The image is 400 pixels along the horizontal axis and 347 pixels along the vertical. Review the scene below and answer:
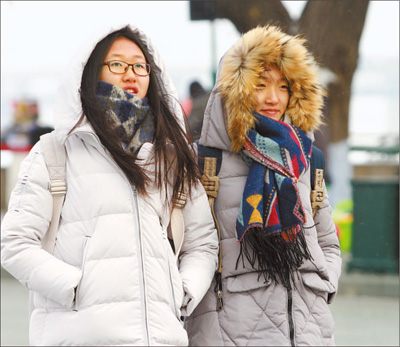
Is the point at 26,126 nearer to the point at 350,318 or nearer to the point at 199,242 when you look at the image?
the point at 350,318

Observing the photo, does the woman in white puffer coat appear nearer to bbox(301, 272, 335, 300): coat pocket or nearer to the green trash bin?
bbox(301, 272, 335, 300): coat pocket

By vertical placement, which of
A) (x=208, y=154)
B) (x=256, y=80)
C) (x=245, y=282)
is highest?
(x=256, y=80)

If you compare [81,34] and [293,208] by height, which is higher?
[81,34]

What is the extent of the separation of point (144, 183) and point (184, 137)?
346 mm

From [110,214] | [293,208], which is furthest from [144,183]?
[293,208]

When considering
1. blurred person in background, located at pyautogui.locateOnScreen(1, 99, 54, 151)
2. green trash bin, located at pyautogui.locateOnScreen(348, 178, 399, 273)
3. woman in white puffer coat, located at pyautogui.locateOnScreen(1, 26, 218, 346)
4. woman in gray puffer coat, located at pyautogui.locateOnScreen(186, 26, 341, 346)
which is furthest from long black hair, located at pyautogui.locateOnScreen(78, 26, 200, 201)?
blurred person in background, located at pyautogui.locateOnScreen(1, 99, 54, 151)

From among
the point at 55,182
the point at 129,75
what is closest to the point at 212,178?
the point at 129,75

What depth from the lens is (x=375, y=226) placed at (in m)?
5.77

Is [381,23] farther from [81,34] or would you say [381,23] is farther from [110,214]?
[110,214]

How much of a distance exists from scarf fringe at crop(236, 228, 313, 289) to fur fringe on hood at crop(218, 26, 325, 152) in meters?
0.40

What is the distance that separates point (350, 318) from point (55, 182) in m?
3.75

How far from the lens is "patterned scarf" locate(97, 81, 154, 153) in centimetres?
263

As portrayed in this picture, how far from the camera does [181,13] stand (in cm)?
529

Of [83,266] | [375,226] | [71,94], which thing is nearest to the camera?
[83,266]
